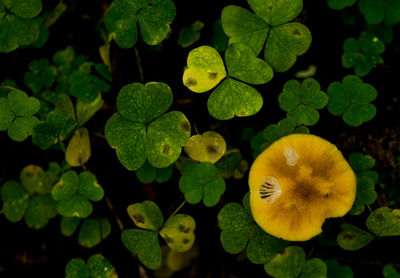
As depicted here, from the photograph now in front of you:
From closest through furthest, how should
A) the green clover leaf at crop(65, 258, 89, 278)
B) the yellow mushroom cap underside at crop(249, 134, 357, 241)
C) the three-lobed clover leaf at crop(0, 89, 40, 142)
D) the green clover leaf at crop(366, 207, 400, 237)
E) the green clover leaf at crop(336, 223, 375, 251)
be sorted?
the yellow mushroom cap underside at crop(249, 134, 357, 241) < the green clover leaf at crop(366, 207, 400, 237) < the green clover leaf at crop(336, 223, 375, 251) < the three-lobed clover leaf at crop(0, 89, 40, 142) < the green clover leaf at crop(65, 258, 89, 278)

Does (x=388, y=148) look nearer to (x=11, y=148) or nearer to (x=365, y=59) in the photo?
(x=365, y=59)

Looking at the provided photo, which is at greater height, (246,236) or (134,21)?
(134,21)

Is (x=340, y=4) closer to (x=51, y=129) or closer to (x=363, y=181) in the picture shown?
(x=363, y=181)

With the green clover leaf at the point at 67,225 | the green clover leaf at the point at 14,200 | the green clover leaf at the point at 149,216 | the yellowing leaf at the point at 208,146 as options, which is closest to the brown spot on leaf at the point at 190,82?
the yellowing leaf at the point at 208,146

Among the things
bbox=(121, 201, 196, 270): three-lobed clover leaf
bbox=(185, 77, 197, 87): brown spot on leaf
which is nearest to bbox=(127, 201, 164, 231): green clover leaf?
bbox=(121, 201, 196, 270): three-lobed clover leaf

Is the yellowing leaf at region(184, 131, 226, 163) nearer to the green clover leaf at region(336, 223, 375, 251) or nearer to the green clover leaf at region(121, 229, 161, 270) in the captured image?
the green clover leaf at region(121, 229, 161, 270)

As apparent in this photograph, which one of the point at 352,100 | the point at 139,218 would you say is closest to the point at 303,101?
the point at 352,100
